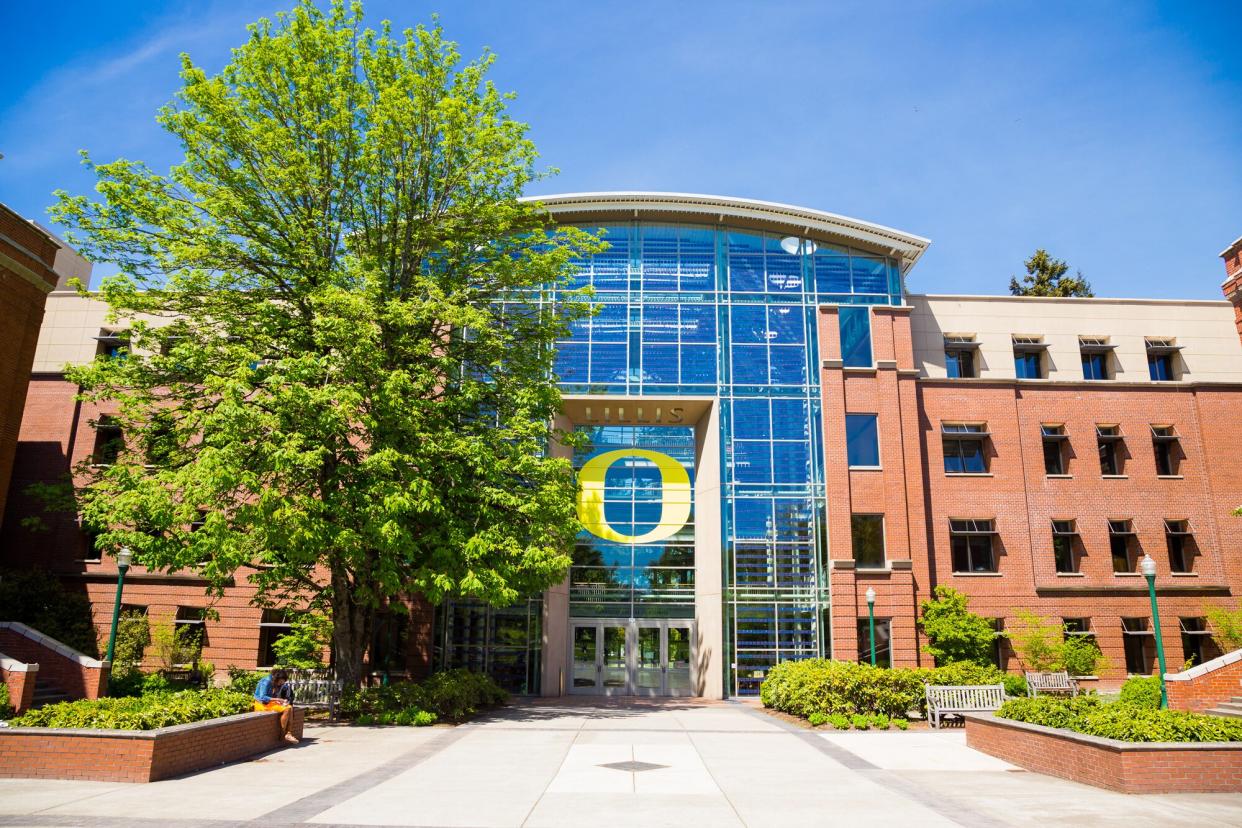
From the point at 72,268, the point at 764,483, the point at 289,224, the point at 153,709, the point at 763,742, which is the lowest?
the point at 763,742

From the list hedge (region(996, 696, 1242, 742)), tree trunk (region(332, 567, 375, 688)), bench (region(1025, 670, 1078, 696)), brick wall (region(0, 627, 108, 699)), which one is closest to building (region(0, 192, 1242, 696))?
bench (region(1025, 670, 1078, 696))

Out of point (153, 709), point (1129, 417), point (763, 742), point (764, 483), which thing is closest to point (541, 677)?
point (764, 483)

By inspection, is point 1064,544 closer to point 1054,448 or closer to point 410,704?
point 1054,448

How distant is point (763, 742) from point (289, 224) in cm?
1756

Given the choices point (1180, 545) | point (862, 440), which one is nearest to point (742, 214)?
point (862, 440)

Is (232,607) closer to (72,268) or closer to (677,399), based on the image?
(677,399)

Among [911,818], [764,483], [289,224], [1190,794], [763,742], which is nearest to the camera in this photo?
[911,818]

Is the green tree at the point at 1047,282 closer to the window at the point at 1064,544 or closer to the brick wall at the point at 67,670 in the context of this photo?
the window at the point at 1064,544

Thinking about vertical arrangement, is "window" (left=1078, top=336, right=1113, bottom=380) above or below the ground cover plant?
above

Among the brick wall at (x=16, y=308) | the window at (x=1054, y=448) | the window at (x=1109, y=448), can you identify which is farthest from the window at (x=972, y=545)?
the brick wall at (x=16, y=308)

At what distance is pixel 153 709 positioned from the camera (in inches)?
504

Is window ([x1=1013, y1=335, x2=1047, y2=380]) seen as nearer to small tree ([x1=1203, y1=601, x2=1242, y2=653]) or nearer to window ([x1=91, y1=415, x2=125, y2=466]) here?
small tree ([x1=1203, y1=601, x2=1242, y2=653])

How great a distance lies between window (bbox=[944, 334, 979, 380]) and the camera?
3134 cm

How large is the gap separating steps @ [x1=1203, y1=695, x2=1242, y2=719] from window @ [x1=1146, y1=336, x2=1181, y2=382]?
15087 mm
